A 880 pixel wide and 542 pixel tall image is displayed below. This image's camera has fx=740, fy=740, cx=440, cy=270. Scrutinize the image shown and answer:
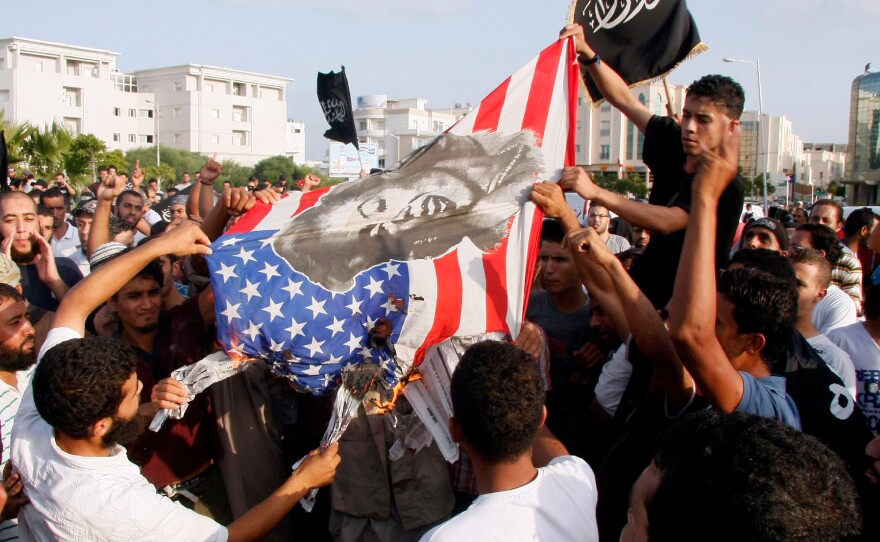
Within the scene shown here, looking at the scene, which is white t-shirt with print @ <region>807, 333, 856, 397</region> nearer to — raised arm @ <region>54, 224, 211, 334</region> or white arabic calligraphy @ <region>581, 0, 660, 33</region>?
white arabic calligraphy @ <region>581, 0, 660, 33</region>

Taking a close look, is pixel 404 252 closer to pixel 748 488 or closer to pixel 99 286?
pixel 99 286

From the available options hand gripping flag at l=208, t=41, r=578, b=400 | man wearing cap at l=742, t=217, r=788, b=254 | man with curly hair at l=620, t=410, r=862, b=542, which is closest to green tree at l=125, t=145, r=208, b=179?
man wearing cap at l=742, t=217, r=788, b=254

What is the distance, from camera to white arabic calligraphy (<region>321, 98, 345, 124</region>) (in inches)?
316

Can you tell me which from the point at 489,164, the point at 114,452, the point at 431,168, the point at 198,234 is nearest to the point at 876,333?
the point at 489,164

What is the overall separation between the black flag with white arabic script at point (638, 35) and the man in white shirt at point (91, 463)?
3.06m

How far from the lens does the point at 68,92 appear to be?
71.9 meters

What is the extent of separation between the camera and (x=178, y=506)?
2.52 meters

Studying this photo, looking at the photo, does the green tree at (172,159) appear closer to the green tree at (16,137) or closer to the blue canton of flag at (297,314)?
the green tree at (16,137)

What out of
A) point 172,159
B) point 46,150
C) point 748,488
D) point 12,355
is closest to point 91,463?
point 12,355

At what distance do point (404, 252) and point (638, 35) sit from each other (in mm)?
2083

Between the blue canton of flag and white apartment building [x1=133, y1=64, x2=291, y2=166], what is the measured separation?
83.7 metres

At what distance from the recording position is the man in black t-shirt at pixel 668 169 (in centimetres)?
326

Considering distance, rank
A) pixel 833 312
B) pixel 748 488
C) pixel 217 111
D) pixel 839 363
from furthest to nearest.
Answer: pixel 217 111, pixel 833 312, pixel 839 363, pixel 748 488

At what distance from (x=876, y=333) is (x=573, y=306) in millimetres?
1621
